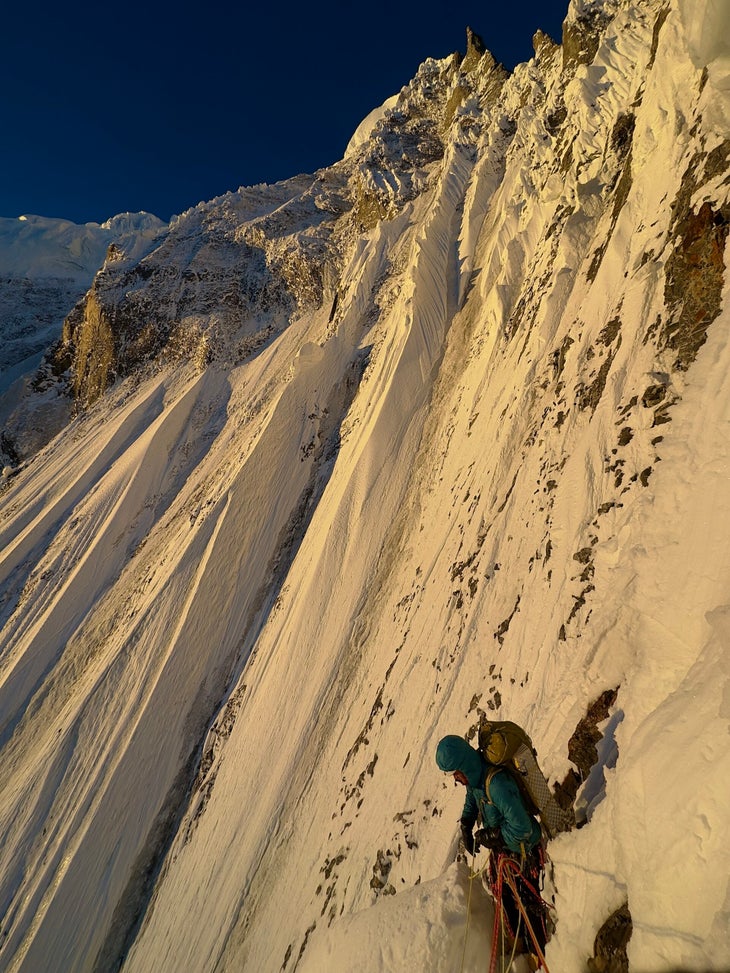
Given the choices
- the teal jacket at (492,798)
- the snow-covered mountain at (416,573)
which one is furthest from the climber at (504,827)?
the snow-covered mountain at (416,573)

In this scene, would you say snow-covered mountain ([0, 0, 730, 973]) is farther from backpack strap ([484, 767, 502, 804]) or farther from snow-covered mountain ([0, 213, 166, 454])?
snow-covered mountain ([0, 213, 166, 454])

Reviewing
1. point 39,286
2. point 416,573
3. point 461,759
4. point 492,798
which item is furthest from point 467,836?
point 39,286

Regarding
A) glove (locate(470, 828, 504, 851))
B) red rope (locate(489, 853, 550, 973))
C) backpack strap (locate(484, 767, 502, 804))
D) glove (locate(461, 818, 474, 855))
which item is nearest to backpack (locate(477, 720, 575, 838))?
backpack strap (locate(484, 767, 502, 804))

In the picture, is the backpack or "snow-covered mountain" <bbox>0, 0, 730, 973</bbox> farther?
"snow-covered mountain" <bbox>0, 0, 730, 973</bbox>

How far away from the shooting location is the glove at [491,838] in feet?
14.3

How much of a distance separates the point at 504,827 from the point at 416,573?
9.62 metres

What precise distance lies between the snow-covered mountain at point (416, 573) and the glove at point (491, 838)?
54 centimetres

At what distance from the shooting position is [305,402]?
78.4 feet

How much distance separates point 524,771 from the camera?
4.26m

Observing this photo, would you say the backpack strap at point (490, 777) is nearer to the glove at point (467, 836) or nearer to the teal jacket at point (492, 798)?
the teal jacket at point (492, 798)

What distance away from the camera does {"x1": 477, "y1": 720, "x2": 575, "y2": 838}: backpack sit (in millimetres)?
4230

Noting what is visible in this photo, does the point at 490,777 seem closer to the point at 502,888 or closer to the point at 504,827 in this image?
the point at 504,827

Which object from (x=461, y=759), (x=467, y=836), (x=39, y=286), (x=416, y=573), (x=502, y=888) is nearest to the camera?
(x=502, y=888)

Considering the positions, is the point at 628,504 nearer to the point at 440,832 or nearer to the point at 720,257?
the point at 720,257
